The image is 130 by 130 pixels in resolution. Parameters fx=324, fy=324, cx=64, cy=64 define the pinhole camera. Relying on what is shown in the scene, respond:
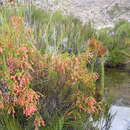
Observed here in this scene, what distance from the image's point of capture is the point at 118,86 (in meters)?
5.41

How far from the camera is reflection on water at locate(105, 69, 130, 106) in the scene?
4.85 meters

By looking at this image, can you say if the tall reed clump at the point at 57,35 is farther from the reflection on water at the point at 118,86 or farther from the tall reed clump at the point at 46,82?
the reflection on water at the point at 118,86

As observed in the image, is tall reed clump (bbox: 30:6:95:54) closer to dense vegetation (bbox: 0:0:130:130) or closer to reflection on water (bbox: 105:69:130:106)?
dense vegetation (bbox: 0:0:130:130)

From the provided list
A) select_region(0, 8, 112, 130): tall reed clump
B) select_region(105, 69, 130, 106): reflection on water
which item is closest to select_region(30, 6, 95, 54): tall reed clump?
select_region(0, 8, 112, 130): tall reed clump

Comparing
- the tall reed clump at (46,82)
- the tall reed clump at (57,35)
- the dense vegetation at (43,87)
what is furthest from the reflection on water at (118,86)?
the tall reed clump at (46,82)

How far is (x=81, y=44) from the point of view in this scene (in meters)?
4.82

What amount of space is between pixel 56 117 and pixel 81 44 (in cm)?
214

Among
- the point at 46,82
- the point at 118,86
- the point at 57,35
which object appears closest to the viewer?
the point at 46,82

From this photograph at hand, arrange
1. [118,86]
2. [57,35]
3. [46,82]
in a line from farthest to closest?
[118,86]
[57,35]
[46,82]

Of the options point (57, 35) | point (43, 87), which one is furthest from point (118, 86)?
point (43, 87)

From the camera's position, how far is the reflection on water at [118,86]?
485 centimetres

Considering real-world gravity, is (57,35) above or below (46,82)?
above

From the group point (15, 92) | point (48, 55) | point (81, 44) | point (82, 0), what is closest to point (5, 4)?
point (81, 44)

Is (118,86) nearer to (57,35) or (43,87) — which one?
(57,35)
